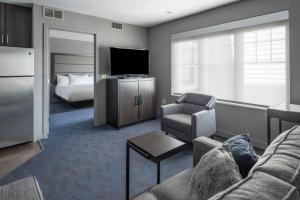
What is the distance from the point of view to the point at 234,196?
0.63m

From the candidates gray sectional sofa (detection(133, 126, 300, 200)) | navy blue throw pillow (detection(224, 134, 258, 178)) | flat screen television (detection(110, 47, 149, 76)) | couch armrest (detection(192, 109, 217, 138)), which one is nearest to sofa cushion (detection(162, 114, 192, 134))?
couch armrest (detection(192, 109, 217, 138))

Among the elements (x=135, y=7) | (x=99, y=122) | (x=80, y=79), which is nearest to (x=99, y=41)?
(x=135, y=7)

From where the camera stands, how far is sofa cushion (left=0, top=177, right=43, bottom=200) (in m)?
Result: 1.15

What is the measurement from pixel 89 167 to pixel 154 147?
1.23 metres

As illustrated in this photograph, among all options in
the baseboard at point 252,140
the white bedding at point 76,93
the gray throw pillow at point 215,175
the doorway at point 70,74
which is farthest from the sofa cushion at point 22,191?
the white bedding at point 76,93

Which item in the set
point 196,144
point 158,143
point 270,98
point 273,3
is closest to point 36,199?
point 158,143

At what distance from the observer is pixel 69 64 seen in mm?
7277

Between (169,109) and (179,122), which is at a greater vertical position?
(169,109)

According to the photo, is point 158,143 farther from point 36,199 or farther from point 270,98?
point 270,98

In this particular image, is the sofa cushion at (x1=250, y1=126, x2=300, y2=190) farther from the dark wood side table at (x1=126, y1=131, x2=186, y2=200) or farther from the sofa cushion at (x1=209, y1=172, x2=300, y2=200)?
the dark wood side table at (x1=126, y1=131, x2=186, y2=200)

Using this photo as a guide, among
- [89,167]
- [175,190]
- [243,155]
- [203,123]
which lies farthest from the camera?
[203,123]

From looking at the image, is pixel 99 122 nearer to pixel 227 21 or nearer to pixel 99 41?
pixel 99 41

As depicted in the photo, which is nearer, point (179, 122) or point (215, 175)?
point (215, 175)

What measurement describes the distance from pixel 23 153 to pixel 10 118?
0.61 meters
